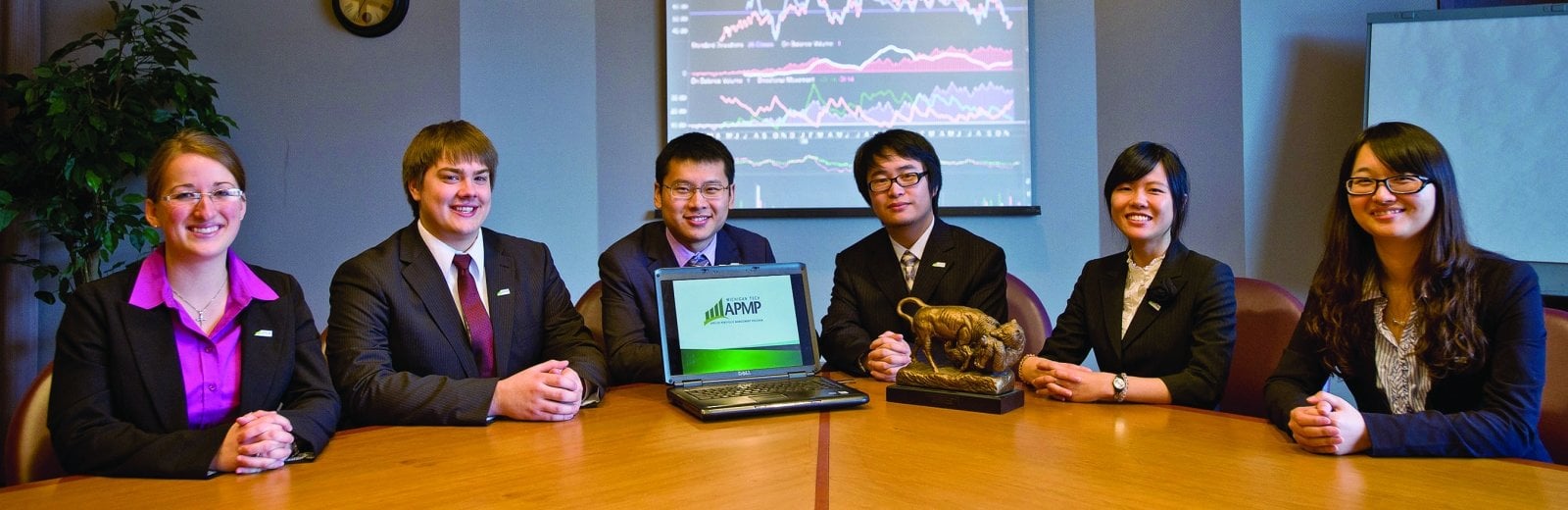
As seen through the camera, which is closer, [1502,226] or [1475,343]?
[1475,343]

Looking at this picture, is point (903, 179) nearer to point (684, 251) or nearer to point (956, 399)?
point (684, 251)

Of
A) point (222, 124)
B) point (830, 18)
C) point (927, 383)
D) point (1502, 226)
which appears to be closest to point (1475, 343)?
point (927, 383)

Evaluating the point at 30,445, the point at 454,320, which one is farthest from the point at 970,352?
the point at 30,445

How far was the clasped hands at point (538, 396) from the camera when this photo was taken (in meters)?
1.75

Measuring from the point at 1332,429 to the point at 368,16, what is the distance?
12.4 feet

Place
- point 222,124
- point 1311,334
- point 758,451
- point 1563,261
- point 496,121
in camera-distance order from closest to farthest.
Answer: point 758,451, point 1311,334, point 1563,261, point 222,124, point 496,121

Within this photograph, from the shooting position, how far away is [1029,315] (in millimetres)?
2590

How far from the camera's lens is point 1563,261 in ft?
10.3

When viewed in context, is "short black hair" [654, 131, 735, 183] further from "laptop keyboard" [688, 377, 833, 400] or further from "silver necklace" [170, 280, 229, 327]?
"silver necklace" [170, 280, 229, 327]

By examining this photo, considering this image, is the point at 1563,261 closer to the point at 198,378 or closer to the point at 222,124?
the point at 198,378

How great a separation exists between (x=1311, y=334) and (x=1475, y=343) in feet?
0.89

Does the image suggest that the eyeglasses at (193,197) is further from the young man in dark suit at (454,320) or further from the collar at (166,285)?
the young man in dark suit at (454,320)

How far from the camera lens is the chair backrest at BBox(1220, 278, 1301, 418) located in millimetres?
2271

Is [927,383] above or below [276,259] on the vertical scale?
below
